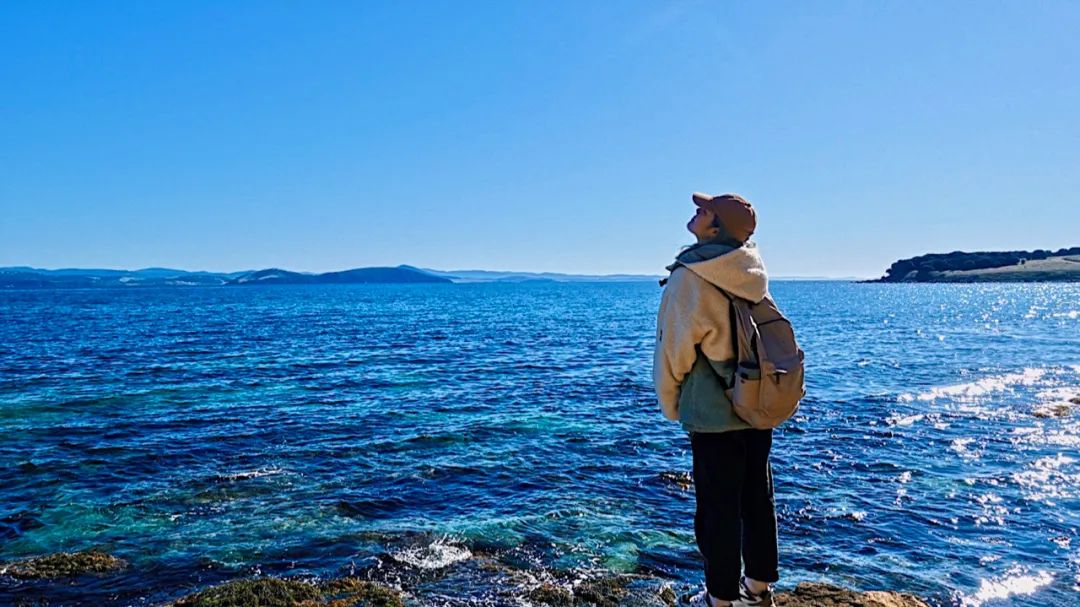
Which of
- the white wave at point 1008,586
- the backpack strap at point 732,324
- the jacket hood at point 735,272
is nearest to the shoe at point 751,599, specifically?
the backpack strap at point 732,324

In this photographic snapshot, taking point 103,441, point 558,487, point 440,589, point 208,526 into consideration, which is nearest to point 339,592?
point 440,589

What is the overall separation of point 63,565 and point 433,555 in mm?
4591

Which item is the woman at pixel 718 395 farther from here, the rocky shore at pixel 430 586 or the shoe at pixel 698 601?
the rocky shore at pixel 430 586

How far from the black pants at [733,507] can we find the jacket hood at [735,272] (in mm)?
1019

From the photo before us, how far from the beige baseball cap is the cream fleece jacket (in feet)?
0.49

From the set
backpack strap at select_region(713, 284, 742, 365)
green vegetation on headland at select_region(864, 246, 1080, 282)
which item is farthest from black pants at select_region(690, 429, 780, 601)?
green vegetation on headland at select_region(864, 246, 1080, 282)

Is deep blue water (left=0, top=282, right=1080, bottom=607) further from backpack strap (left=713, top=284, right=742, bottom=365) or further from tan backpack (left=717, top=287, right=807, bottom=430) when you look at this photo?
backpack strap (left=713, top=284, right=742, bottom=365)

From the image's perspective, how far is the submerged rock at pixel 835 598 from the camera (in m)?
6.21

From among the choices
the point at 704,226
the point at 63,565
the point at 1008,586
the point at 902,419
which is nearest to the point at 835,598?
the point at 1008,586

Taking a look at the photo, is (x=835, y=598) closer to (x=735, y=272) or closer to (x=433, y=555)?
(x=735, y=272)

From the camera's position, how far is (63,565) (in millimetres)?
8086

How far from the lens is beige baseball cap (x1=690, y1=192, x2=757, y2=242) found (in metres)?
4.85

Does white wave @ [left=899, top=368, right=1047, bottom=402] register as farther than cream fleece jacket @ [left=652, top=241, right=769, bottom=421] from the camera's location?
Yes

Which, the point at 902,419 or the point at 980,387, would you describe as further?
the point at 980,387
